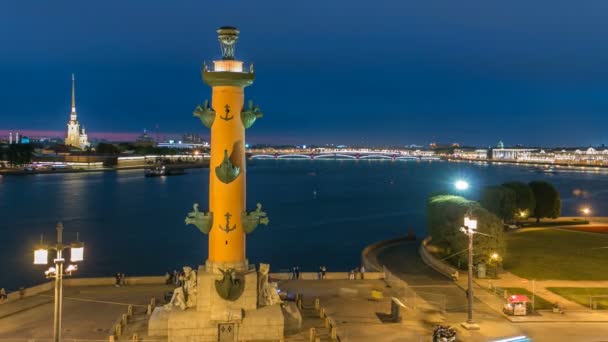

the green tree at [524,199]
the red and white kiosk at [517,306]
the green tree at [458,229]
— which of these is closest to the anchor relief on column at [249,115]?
the red and white kiosk at [517,306]

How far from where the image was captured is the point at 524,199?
153ft

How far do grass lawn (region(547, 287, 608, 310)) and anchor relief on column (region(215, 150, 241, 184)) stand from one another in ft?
47.7

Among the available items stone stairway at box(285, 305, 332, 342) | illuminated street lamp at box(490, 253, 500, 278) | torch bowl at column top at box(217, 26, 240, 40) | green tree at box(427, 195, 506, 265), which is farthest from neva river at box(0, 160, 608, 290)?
torch bowl at column top at box(217, 26, 240, 40)

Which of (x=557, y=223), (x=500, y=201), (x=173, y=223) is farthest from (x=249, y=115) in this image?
(x=173, y=223)

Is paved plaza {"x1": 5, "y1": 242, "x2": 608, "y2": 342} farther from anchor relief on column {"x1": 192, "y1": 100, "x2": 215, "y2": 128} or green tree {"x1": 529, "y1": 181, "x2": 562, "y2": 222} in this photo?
green tree {"x1": 529, "y1": 181, "x2": 562, "y2": 222}

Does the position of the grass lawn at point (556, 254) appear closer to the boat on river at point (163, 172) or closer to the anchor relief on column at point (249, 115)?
the anchor relief on column at point (249, 115)

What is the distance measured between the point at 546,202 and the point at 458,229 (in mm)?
21815

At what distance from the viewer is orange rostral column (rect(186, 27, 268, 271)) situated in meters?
15.3

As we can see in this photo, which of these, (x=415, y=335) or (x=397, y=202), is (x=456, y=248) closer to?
(x=415, y=335)

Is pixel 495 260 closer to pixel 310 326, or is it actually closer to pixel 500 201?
pixel 310 326

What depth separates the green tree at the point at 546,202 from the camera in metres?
47.9

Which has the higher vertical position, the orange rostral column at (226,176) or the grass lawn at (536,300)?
the orange rostral column at (226,176)

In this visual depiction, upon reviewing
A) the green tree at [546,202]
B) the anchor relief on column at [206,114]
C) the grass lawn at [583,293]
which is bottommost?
the grass lawn at [583,293]

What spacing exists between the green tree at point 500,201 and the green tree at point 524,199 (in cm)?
343
